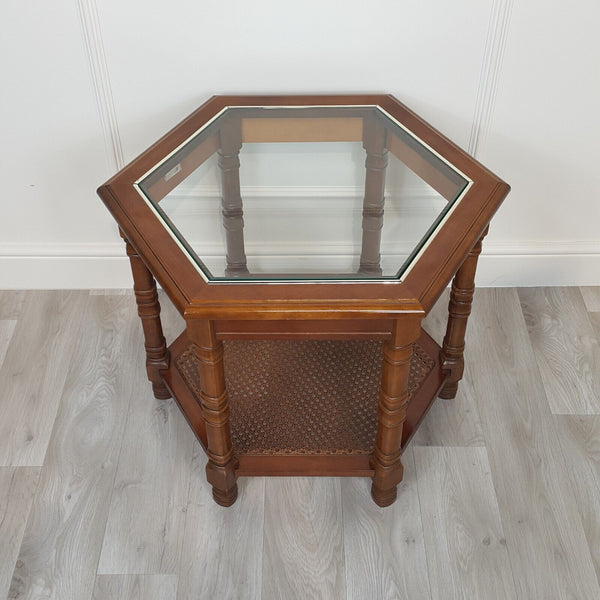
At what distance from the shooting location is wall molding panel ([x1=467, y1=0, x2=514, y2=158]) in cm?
206

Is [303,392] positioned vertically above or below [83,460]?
above

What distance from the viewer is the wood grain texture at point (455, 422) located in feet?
7.11

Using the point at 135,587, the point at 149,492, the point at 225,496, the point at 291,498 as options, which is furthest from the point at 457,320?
A: the point at 135,587

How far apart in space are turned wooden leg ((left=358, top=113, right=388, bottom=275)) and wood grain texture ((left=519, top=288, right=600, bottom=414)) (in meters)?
0.90

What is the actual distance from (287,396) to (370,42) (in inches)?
40.5

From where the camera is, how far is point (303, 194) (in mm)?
1849

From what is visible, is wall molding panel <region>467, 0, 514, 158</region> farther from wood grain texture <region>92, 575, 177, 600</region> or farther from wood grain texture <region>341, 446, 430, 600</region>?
wood grain texture <region>92, 575, 177, 600</region>

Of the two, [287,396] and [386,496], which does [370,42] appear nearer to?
[287,396]

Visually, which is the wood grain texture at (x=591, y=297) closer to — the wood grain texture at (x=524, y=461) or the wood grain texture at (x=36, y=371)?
the wood grain texture at (x=524, y=461)

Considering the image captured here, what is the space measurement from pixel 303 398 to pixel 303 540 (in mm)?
399

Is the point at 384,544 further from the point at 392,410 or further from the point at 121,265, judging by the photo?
the point at 121,265

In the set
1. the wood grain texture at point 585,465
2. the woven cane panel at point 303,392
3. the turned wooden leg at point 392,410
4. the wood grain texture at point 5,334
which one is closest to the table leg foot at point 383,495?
the turned wooden leg at point 392,410

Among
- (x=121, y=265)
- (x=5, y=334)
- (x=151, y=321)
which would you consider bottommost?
(x=5, y=334)

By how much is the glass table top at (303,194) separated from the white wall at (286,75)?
17 cm
